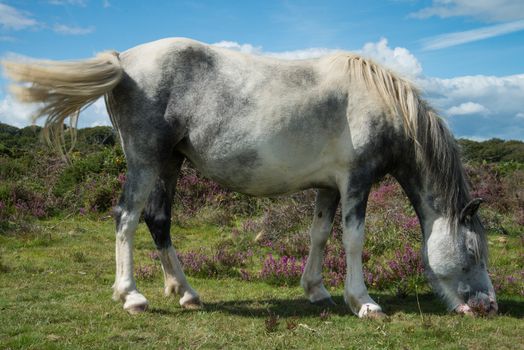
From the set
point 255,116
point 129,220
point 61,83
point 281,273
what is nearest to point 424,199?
point 255,116

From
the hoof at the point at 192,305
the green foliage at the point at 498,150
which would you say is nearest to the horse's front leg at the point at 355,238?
the hoof at the point at 192,305

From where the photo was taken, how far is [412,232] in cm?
934

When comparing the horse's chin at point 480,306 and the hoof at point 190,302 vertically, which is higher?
the horse's chin at point 480,306

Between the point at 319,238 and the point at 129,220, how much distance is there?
6.85 feet

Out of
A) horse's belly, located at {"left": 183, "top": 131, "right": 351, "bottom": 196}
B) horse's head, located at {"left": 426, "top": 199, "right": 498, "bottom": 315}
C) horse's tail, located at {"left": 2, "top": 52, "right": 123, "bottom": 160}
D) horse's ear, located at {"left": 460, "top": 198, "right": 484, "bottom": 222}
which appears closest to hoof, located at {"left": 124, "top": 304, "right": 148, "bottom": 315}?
horse's belly, located at {"left": 183, "top": 131, "right": 351, "bottom": 196}

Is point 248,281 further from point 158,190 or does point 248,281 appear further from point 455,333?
point 455,333

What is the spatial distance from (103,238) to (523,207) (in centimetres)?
923

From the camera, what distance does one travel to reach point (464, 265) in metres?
5.47

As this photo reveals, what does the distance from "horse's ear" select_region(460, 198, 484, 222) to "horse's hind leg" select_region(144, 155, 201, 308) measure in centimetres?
290

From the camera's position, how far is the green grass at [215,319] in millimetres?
4543

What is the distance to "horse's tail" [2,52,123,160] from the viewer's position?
17.3 feet

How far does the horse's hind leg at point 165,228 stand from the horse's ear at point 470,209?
290 centimetres

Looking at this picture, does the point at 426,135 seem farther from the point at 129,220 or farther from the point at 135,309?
the point at 135,309

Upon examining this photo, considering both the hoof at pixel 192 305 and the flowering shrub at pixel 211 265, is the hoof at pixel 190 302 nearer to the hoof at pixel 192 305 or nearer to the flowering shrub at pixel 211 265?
the hoof at pixel 192 305
